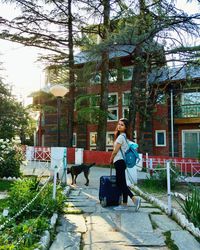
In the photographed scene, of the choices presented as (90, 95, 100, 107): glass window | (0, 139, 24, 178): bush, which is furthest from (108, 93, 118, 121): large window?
(0, 139, 24, 178): bush

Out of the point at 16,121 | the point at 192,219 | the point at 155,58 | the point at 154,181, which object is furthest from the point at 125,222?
the point at 16,121

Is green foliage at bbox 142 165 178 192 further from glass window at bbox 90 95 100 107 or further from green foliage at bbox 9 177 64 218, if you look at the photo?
glass window at bbox 90 95 100 107

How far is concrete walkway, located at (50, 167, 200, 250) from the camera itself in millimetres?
4121

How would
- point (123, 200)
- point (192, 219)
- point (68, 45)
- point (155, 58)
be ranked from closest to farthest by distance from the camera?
point (192, 219) < point (123, 200) < point (155, 58) < point (68, 45)

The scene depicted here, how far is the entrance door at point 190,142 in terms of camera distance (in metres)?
24.3

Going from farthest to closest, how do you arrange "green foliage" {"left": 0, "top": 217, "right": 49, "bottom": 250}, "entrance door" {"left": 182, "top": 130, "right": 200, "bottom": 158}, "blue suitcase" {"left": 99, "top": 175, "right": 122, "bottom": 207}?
"entrance door" {"left": 182, "top": 130, "right": 200, "bottom": 158}, "blue suitcase" {"left": 99, "top": 175, "right": 122, "bottom": 207}, "green foliage" {"left": 0, "top": 217, "right": 49, "bottom": 250}

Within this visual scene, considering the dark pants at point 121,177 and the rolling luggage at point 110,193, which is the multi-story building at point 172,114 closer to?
the rolling luggage at point 110,193

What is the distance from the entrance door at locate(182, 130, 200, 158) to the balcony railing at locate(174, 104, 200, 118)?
123 cm

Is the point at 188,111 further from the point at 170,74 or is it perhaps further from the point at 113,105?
the point at 113,105

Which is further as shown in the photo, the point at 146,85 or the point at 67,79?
the point at 67,79

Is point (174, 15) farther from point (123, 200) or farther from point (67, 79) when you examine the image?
point (123, 200)

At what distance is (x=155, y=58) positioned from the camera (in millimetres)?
19906

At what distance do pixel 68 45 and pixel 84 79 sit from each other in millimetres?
2651

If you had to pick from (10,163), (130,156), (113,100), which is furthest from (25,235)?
(113,100)
